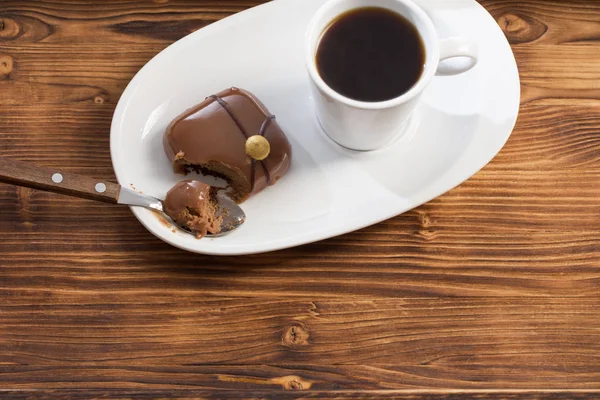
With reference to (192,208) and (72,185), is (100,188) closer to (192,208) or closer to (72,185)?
(72,185)

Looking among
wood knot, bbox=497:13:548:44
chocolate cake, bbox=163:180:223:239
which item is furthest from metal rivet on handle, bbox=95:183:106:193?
wood knot, bbox=497:13:548:44

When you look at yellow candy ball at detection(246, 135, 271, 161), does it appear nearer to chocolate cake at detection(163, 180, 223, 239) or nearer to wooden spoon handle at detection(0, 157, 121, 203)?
chocolate cake at detection(163, 180, 223, 239)

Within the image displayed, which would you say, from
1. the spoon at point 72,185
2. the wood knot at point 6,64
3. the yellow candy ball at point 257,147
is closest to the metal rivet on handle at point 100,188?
the spoon at point 72,185

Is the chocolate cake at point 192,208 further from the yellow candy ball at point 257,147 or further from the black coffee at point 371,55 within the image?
the black coffee at point 371,55

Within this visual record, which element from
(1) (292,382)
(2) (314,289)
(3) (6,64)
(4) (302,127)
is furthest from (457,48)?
(3) (6,64)

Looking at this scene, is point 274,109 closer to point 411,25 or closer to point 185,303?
point 411,25

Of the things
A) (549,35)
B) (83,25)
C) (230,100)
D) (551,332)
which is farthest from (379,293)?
(83,25)

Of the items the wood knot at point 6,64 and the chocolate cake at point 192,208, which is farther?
the wood knot at point 6,64
